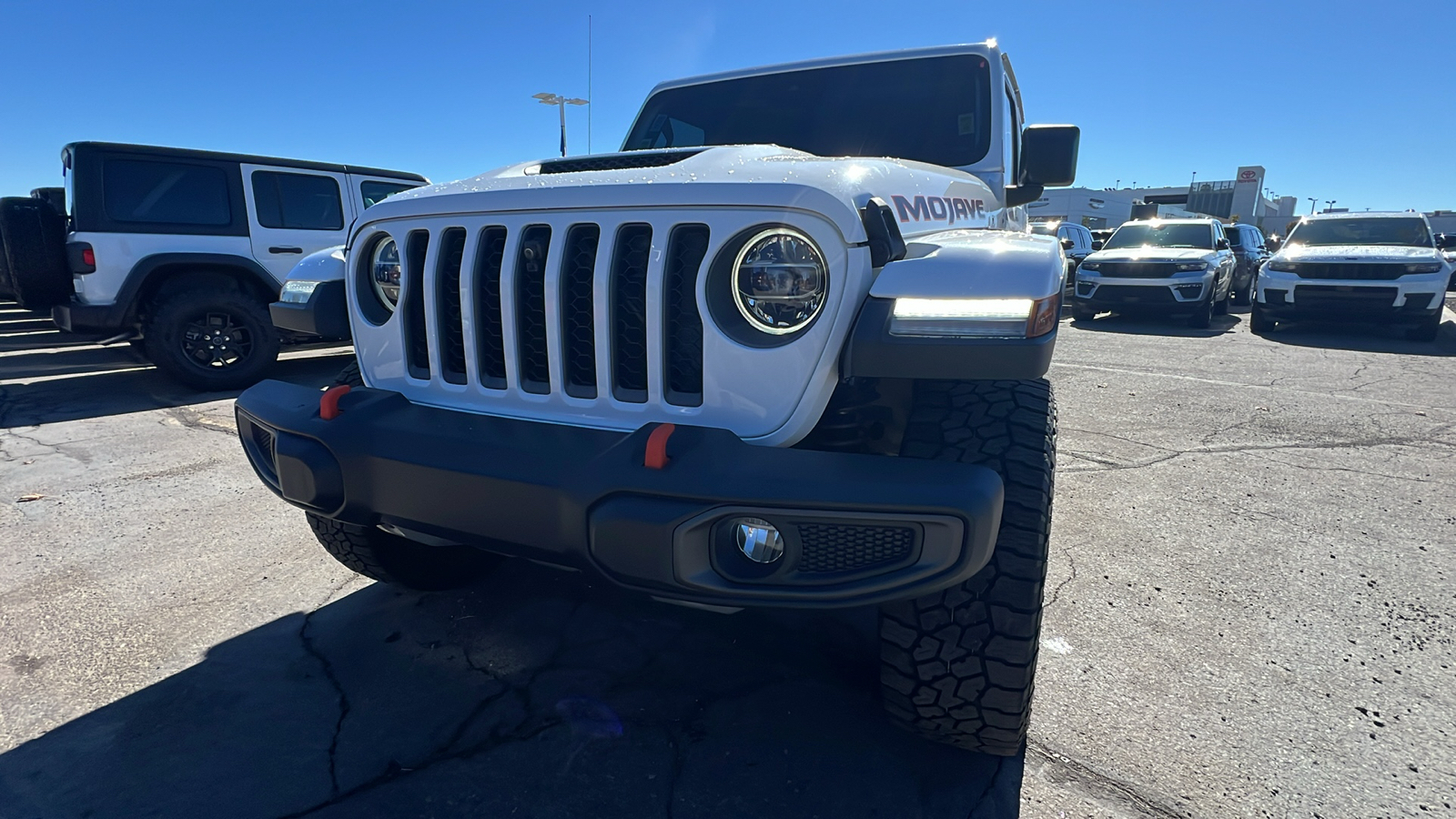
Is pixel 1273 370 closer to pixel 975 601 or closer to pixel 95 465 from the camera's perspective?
pixel 975 601

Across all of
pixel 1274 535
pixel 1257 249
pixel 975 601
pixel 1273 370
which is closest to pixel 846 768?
pixel 975 601

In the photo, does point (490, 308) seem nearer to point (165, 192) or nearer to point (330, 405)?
point (330, 405)

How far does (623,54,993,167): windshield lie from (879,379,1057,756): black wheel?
5.53ft

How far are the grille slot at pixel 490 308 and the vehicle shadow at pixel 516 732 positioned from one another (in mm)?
907

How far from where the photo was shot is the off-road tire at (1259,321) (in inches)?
384

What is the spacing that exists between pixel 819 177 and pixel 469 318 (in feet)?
2.94

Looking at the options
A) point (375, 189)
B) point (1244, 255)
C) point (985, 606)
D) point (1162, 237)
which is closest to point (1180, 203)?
point (1244, 255)

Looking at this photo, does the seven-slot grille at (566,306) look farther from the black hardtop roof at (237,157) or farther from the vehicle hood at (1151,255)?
the vehicle hood at (1151,255)

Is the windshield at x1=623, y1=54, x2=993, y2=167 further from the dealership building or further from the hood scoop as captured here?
the dealership building

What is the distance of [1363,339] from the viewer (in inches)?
372

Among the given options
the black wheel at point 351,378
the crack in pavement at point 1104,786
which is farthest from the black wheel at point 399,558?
the crack in pavement at point 1104,786

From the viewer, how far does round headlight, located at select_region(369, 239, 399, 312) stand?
203 centimetres

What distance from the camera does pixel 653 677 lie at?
2.14 m

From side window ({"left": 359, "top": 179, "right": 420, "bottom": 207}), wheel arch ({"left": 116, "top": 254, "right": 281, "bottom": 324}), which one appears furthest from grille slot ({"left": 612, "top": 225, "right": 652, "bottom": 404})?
side window ({"left": 359, "top": 179, "right": 420, "bottom": 207})
